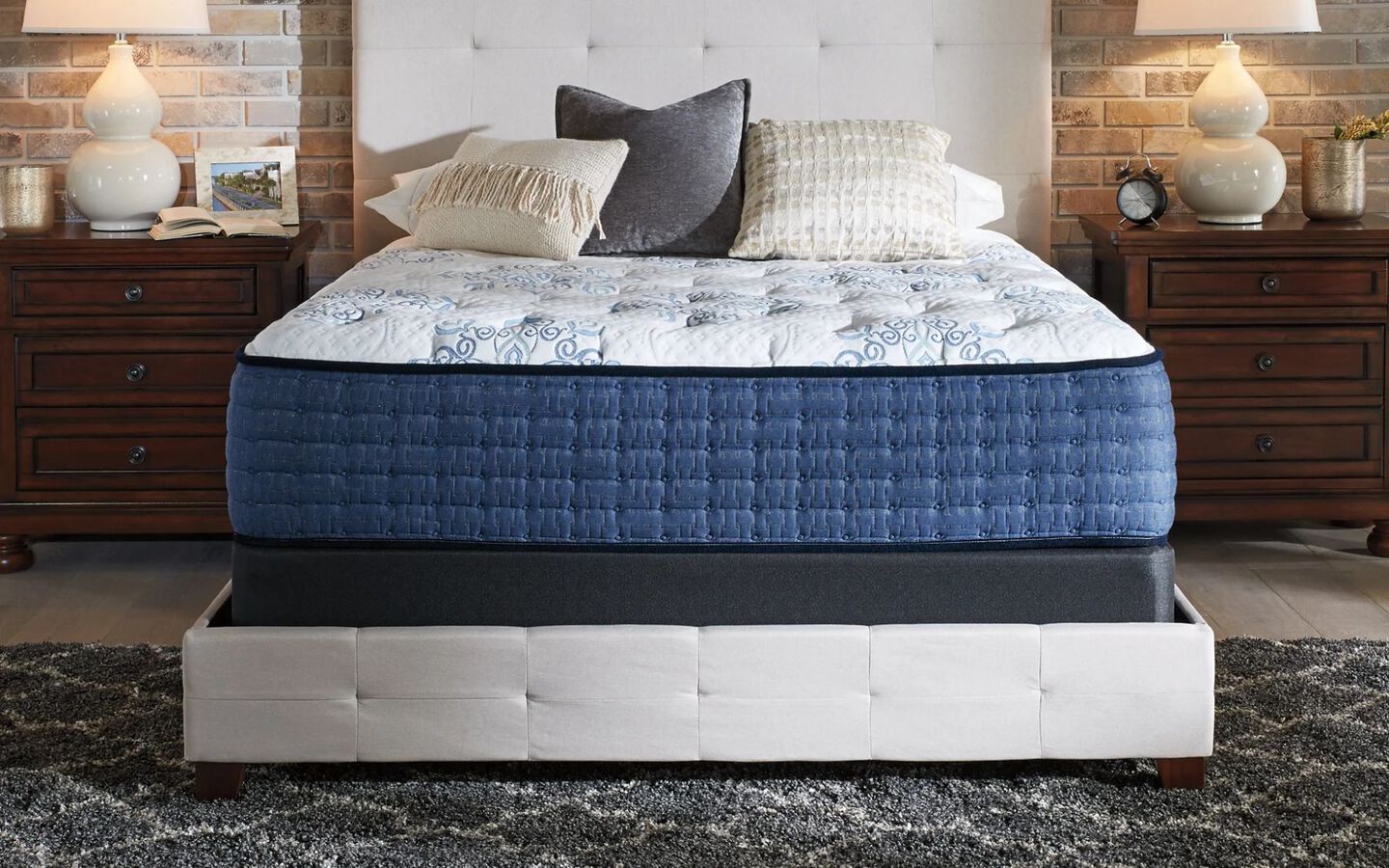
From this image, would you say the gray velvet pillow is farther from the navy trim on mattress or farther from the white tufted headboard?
the navy trim on mattress

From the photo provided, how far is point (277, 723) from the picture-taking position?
2.25 metres

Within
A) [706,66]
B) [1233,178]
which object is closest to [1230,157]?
[1233,178]

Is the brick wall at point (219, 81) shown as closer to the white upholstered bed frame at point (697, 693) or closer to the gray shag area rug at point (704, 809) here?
the gray shag area rug at point (704, 809)

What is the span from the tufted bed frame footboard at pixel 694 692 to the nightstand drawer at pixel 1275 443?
1.32 meters

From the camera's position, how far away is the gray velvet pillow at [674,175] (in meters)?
3.35

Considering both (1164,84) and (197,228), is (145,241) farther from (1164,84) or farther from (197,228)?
(1164,84)

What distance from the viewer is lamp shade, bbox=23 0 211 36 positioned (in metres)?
3.49

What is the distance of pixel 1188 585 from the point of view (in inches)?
132

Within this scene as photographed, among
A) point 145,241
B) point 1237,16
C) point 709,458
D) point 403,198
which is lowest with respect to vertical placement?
point 709,458

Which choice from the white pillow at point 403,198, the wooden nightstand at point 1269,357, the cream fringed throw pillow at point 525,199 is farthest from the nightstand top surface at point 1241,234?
the white pillow at point 403,198

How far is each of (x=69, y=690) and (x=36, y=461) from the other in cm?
89

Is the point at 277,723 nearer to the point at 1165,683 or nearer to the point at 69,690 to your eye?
the point at 69,690

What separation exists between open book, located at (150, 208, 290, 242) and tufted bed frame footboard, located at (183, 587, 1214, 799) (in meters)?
1.45

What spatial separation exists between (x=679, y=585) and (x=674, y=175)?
1368 millimetres
